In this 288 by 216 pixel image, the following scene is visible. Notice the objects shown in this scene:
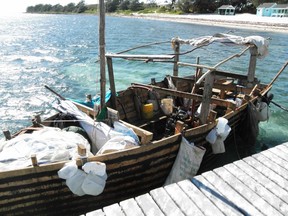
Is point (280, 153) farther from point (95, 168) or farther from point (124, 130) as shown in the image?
point (95, 168)

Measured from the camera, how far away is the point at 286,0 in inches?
3435

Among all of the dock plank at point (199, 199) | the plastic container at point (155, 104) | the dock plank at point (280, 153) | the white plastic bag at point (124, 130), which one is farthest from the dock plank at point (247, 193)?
the plastic container at point (155, 104)

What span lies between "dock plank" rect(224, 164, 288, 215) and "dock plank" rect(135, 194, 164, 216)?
6.79 ft

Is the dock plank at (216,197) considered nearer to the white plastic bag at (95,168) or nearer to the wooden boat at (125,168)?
the wooden boat at (125,168)

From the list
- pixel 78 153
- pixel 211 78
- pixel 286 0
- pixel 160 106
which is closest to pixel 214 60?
pixel 160 106

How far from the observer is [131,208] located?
197 inches

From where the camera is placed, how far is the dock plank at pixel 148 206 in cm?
493

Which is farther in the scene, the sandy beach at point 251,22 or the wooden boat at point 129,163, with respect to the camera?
the sandy beach at point 251,22

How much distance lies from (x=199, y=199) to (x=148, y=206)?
3.30 feet

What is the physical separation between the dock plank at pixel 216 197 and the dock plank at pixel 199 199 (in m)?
0.09

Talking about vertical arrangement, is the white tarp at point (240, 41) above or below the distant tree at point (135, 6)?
below

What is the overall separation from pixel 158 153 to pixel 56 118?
11.3ft

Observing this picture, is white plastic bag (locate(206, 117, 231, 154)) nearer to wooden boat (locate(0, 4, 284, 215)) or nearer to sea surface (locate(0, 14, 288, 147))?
wooden boat (locate(0, 4, 284, 215))

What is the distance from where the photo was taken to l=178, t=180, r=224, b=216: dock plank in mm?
5051
